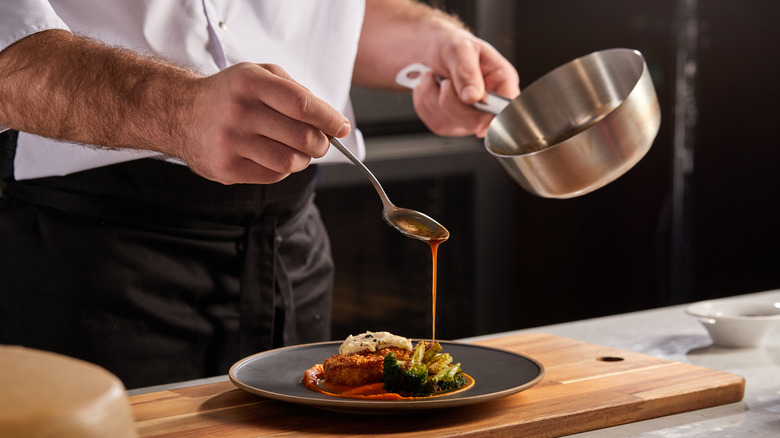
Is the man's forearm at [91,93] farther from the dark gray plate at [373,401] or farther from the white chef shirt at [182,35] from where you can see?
the dark gray plate at [373,401]

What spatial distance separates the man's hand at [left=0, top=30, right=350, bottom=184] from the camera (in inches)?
37.4

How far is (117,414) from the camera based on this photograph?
593 mm

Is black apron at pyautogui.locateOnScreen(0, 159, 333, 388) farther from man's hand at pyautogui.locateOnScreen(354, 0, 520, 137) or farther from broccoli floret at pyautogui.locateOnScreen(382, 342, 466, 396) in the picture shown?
broccoli floret at pyautogui.locateOnScreen(382, 342, 466, 396)

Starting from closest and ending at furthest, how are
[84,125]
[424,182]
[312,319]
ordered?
[84,125] → [312,319] → [424,182]

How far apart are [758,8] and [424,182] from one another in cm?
155

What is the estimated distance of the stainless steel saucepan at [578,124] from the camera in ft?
4.08

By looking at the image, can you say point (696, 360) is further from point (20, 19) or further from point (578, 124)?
point (20, 19)

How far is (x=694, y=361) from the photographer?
4.42 feet

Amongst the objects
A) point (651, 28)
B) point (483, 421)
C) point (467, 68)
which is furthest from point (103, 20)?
point (651, 28)

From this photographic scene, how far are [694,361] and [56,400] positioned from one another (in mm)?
1058

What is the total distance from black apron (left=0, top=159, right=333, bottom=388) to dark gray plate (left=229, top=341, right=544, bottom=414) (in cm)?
29

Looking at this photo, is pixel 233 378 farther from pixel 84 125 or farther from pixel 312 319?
pixel 312 319

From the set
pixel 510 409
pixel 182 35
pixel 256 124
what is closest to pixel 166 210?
pixel 182 35

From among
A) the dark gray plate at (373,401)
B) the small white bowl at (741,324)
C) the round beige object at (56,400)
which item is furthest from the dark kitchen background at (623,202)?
the round beige object at (56,400)
